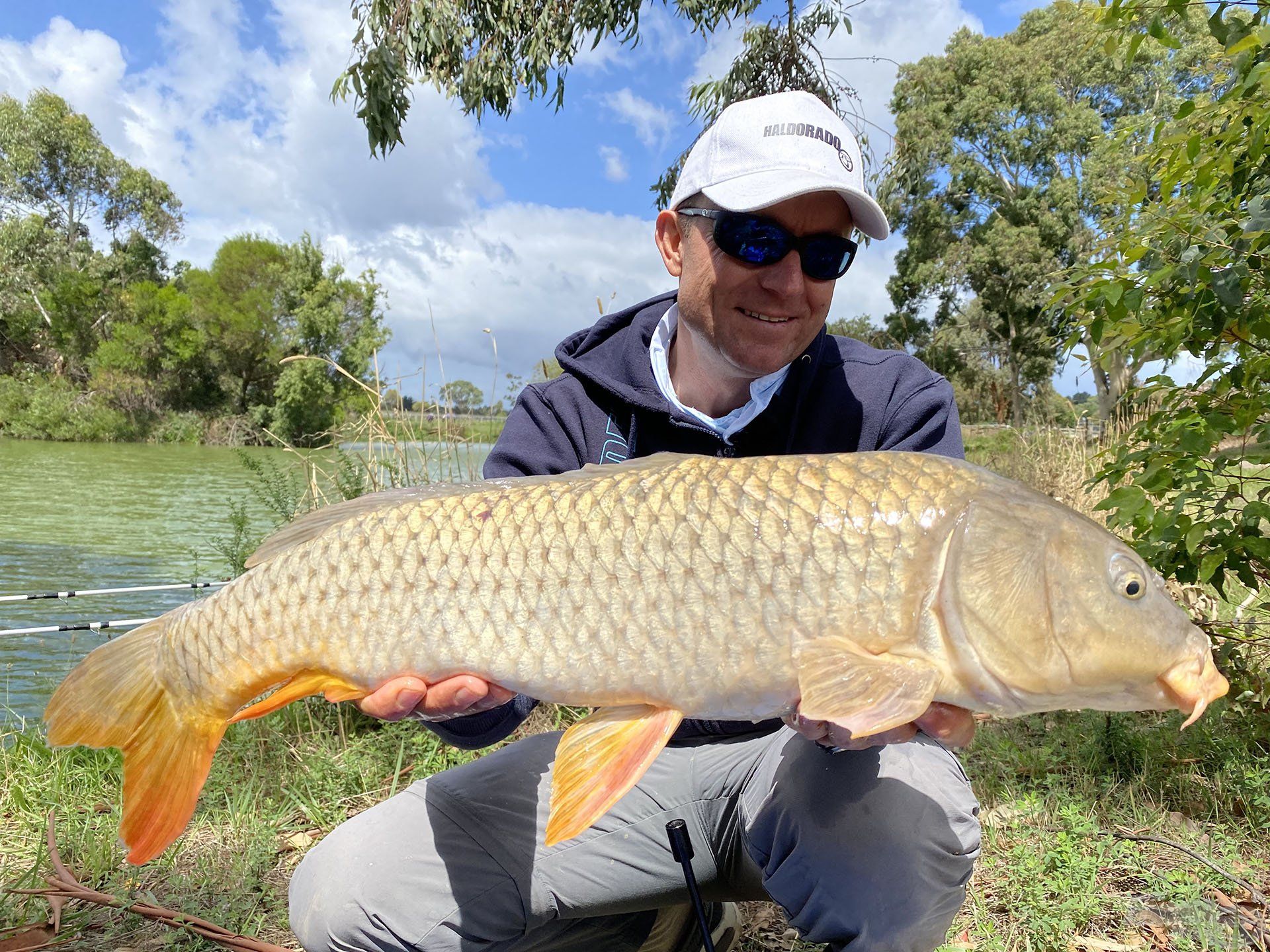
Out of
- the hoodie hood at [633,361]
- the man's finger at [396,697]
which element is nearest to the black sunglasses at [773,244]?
the hoodie hood at [633,361]

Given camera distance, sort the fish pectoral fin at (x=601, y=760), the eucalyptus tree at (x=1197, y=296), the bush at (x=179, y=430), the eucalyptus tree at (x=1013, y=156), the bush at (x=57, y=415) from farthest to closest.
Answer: the bush at (x=179, y=430) → the bush at (x=57, y=415) → the eucalyptus tree at (x=1013, y=156) → the eucalyptus tree at (x=1197, y=296) → the fish pectoral fin at (x=601, y=760)

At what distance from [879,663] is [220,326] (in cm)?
4096

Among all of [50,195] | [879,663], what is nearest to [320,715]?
[879,663]

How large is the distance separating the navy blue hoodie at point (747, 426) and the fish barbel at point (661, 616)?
1.93 ft

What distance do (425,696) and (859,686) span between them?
81cm

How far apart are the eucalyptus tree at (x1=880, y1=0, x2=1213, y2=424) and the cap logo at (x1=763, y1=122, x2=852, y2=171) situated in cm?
2176

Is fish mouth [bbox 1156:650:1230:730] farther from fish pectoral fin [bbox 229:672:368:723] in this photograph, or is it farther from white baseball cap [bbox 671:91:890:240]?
fish pectoral fin [bbox 229:672:368:723]

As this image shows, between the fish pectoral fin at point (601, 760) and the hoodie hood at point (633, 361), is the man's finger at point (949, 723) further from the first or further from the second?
the hoodie hood at point (633, 361)

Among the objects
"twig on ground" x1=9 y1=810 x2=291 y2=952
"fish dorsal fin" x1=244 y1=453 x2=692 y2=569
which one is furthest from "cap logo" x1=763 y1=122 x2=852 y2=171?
"twig on ground" x1=9 y1=810 x2=291 y2=952

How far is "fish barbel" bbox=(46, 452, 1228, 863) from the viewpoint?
1322 millimetres

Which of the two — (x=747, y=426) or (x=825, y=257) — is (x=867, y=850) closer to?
(x=747, y=426)

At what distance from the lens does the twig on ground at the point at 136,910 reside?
199cm

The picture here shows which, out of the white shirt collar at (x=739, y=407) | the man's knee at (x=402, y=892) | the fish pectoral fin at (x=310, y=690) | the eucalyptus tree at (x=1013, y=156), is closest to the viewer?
the fish pectoral fin at (x=310, y=690)

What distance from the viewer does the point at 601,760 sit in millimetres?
1443
